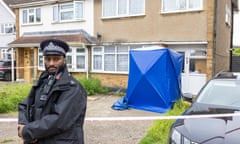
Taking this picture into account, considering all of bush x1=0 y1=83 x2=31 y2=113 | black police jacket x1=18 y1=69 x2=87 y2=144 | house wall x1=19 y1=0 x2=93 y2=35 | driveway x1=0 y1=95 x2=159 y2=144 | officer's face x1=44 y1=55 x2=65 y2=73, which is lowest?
driveway x1=0 y1=95 x2=159 y2=144

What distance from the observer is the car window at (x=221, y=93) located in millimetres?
4598

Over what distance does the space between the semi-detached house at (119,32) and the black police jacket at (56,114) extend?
34.3 feet

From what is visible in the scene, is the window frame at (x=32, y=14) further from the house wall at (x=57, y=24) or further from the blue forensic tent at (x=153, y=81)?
the blue forensic tent at (x=153, y=81)

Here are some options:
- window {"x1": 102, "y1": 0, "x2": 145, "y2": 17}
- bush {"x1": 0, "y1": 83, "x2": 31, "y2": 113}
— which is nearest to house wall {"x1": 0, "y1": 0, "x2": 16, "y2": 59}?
window {"x1": 102, "y1": 0, "x2": 145, "y2": 17}

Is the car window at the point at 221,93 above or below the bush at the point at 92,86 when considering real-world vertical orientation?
above

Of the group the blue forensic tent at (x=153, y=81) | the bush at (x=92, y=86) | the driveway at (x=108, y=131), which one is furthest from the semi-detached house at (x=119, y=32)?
the driveway at (x=108, y=131)

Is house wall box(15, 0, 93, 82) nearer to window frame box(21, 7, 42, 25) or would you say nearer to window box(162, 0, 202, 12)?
window frame box(21, 7, 42, 25)

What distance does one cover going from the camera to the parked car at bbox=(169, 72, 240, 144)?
130 inches

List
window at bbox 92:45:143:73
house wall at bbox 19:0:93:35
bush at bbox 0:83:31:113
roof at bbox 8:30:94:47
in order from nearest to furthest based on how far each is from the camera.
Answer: bush at bbox 0:83:31:113 < window at bbox 92:45:143:73 < roof at bbox 8:30:94:47 < house wall at bbox 19:0:93:35

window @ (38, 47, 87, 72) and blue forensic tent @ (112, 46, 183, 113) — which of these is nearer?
blue forensic tent @ (112, 46, 183, 113)

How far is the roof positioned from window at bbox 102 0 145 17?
1.65m

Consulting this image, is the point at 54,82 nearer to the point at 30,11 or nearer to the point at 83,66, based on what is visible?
the point at 83,66

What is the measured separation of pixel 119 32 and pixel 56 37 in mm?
4035

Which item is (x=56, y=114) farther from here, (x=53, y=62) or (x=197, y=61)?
(x=197, y=61)
